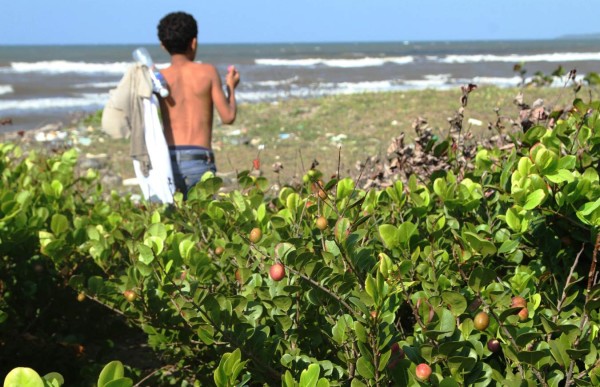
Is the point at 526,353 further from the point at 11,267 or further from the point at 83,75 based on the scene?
the point at 83,75

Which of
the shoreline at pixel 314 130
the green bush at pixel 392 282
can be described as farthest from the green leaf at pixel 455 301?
the shoreline at pixel 314 130

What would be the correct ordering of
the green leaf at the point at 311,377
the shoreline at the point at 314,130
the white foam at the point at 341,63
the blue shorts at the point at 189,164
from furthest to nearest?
the white foam at the point at 341,63 → the shoreline at the point at 314,130 → the blue shorts at the point at 189,164 → the green leaf at the point at 311,377

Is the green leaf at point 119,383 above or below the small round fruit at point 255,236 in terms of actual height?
above

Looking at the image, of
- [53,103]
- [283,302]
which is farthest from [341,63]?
[283,302]

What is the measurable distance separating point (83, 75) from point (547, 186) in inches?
1404

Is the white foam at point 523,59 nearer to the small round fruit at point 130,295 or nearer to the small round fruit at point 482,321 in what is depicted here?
the small round fruit at point 130,295

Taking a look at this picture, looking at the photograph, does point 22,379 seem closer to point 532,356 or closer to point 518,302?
point 532,356

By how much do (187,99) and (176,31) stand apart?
442 mm

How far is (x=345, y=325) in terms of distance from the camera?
1582mm

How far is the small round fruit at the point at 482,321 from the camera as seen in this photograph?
1522mm

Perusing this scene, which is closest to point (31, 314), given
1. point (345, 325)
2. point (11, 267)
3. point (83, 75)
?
point (11, 267)

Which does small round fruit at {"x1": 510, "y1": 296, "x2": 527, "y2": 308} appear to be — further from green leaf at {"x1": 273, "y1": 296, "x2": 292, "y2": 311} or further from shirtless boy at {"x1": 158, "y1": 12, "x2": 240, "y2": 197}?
shirtless boy at {"x1": 158, "y1": 12, "x2": 240, "y2": 197}

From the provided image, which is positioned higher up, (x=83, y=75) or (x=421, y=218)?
(x=421, y=218)

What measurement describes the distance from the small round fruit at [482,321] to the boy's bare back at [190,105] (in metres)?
3.36
